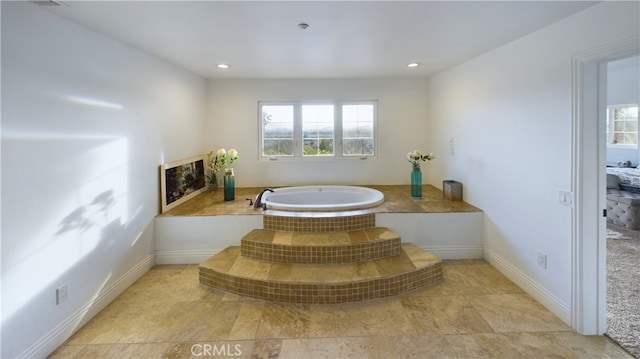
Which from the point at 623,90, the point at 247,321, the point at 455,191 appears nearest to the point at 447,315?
the point at 247,321

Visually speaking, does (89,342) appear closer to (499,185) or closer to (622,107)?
(499,185)

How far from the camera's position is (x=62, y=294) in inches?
82.2

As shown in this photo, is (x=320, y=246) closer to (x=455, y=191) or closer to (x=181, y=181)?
(x=455, y=191)

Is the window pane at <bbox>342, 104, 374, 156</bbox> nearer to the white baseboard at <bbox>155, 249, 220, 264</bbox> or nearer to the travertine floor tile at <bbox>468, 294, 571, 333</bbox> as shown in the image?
the white baseboard at <bbox>155, 249, 220, 264</bbox>

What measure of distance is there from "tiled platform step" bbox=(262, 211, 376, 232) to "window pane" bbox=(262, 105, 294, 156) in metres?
1.89

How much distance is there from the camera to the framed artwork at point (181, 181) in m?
3.47

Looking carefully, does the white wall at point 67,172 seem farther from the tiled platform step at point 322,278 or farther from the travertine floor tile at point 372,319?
the travertine floor tile at point 372,319

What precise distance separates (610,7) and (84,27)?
3.64 m

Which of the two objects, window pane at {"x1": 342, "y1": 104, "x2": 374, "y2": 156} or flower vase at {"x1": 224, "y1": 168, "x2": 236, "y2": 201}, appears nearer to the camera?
flower vase at {"x1": 224, "y1": 168, "x2": 236, "y2": 201}

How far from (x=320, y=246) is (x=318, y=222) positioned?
0.37 meters

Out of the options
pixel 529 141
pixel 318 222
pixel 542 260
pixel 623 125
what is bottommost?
pixel 542 260

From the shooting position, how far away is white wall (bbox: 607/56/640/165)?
19.7 feet

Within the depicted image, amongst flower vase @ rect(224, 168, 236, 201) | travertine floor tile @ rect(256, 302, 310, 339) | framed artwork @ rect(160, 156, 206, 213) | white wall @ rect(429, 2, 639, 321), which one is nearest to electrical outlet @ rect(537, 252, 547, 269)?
white wall @ rect(429, 2, 639, 321)

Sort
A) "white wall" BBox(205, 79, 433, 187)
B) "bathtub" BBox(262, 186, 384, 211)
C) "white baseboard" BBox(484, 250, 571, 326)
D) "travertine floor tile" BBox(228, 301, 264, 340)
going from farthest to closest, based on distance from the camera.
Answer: "white wall" BBox(205, 79, 433, 187) → "bathtub" BBox(262, 186, 384, 211) → "white baseboard" BBox(484, 250, 571, 326) → "travertine floor tile" BBox(228, 301, 264, 340)
